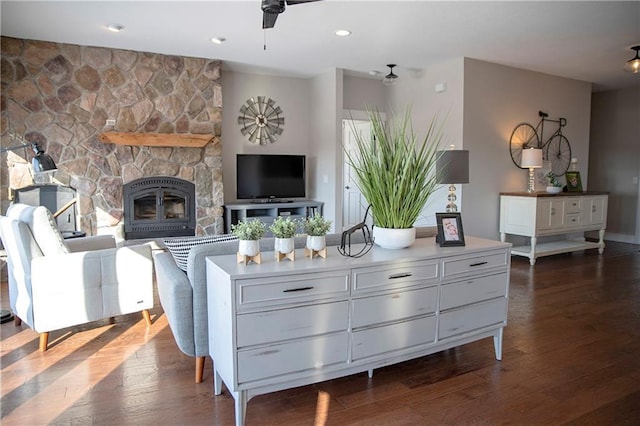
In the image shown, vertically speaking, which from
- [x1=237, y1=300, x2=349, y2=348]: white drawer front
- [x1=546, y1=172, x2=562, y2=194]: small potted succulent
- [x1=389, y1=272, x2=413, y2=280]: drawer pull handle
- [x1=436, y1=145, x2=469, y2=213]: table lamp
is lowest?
[x1=237, y1=300, x2=349, y2=348]: white drawer front

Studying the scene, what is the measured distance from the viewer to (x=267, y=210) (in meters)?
6.52

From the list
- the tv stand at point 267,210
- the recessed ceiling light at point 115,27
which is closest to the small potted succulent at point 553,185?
the tv stand at point 267,210

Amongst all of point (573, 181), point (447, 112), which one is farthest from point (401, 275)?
point (573, 181)

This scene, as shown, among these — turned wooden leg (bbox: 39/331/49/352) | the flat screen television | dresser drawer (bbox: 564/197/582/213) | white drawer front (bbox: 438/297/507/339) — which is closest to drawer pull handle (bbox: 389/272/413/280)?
white drawer front (bbox: 438/297/507/339)

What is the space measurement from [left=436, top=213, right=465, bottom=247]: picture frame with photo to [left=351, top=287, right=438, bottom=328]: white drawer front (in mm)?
349

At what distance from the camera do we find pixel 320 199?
6.79m

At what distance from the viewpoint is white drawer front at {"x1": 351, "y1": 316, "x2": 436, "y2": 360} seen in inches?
91.8

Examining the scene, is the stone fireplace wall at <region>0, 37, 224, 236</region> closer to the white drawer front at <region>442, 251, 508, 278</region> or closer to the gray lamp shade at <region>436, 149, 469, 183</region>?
the gray lamp shade at <region>436, 149, 469, 183</region>

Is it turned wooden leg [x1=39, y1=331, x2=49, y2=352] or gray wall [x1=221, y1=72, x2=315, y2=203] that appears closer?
turned wooden leg [x1=39, y1=331, x2=49, y2=352]

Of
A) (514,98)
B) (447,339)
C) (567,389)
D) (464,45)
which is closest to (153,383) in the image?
(447,339)

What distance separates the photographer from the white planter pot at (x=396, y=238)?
102 inches

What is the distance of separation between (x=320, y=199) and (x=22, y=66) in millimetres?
4048

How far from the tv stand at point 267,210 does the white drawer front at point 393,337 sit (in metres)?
3.75

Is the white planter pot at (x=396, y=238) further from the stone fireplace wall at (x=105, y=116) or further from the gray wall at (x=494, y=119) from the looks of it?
the stone fireplace wall at (x=105, y=116)
